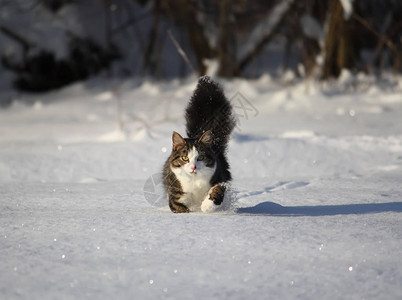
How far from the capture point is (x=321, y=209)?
2.75 meters

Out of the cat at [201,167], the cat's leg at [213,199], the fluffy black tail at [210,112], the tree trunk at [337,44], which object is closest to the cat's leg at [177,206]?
the cat at [201,167]

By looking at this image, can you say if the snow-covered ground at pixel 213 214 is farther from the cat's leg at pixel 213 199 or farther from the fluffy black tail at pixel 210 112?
the fluffy black tail at pixel 210 112

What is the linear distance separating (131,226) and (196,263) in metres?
0.49

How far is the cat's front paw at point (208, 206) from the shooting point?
2.56 m

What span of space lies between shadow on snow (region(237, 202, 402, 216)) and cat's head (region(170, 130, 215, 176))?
341 mm

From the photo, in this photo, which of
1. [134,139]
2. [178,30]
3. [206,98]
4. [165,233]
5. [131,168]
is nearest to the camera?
[165,233]

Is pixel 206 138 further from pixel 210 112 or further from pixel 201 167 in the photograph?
pixel 210 112

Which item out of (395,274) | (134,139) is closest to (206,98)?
(395,274)

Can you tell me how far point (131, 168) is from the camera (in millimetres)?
4395

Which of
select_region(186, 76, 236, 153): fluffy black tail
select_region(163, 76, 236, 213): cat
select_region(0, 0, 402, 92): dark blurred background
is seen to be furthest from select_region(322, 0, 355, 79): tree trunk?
select_region(163, 76, 236, 213): cat

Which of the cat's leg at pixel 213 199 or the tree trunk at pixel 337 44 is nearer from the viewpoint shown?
the cat's leg at pixel 213 199

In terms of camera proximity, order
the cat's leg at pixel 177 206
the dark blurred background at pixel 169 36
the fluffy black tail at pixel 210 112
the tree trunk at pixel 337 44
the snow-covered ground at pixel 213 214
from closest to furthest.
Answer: the snow-covered ground at pixel 213 214 → the cat's leg at pixel 177 206 → the fluffy black tail at pixel 210 112 → the tree trunk at pixel 337 44 → the dark blurred background at pixel 169 36

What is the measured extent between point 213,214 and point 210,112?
0.75 meters

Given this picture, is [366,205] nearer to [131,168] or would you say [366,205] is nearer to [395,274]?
[395,274]
